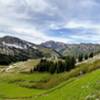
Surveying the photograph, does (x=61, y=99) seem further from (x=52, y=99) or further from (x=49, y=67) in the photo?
(x=49, y=67)

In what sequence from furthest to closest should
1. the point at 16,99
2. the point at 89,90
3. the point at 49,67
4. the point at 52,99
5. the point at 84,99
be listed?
the point at 49,67
the point at 16,99
the point at 52,99
the point at 89,90
the point at 84,99

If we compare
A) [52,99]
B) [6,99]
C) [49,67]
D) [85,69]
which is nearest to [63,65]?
[49,67]

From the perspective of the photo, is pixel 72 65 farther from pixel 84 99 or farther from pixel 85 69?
pixel 84 99

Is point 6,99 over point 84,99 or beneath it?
beneath

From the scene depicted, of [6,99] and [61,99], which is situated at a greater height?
Answer: [61,99]

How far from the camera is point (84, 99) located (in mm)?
38031

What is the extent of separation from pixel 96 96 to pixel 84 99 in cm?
181

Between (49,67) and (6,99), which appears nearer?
(6,99)

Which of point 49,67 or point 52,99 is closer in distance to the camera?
point 52,99

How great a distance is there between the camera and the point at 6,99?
70.6 metres

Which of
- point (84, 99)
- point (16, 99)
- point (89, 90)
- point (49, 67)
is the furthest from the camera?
point (49, 67)

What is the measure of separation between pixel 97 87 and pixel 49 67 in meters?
155

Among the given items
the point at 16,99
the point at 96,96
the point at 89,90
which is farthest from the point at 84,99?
the point at 16,99

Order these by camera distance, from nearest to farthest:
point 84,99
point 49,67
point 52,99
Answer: point 84,99, point 52,99, point 49,67
